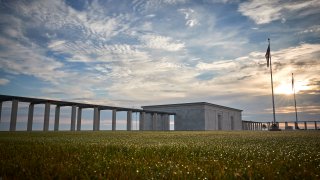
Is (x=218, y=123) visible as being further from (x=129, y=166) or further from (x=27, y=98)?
(x=129, y=166)

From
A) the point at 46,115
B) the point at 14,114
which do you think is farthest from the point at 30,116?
the point at 14,114

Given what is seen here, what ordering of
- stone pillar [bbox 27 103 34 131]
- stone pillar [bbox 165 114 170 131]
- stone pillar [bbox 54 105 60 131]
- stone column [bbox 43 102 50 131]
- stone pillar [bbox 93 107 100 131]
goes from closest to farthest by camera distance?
stone pillar [bbox 27 103 34 131]
stone column [bbox 43 102 50 131]
stone pillar [bbox 54 105 60 131]
stone pillar [bbox 93 107 100 131]
stone pillar [bbox 165 114 170 131]

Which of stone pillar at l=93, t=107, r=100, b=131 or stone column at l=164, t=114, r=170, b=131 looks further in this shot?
stone column at l=164, t=114, r=170, b=131

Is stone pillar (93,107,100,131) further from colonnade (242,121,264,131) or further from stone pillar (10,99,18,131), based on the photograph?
colonnade (242,121,264,131)

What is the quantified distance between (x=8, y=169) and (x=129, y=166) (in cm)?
237

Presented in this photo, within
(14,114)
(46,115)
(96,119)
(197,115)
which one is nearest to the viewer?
(14,114)

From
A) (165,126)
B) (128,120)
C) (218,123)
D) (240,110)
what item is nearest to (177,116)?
(165,126)

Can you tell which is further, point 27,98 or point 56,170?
point 27,98

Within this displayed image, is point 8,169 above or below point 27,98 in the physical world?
below

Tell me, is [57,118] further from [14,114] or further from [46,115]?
[14,114]

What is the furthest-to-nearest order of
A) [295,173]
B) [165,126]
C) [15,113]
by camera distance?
1. [165,126]
2. [15,113]
3. [295,173]

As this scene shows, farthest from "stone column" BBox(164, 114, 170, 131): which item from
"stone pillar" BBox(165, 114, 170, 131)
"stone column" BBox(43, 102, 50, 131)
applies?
"stone column" BBox(43, 102, 50, 131)

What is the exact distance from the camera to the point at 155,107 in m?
99.8

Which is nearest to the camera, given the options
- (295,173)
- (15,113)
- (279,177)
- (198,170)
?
(279,177)
